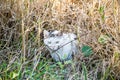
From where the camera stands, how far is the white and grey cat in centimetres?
183

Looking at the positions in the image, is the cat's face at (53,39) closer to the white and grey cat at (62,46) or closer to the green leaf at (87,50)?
the white and grey cat at (62,46)

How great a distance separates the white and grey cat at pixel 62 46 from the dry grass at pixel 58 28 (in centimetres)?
4

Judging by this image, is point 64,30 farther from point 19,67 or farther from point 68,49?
point 19,67

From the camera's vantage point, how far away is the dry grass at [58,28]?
1718mm

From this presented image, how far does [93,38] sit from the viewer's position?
181 centimetres

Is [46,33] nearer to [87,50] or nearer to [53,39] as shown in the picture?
A: [53,39]

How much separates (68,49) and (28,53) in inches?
9.3

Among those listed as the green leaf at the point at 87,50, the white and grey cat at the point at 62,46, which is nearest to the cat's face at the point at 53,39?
the white and grey cat at the point at 62,46

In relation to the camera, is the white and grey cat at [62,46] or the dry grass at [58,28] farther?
the white and grey cat at [62,46]

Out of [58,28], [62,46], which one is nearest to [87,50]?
[62,46]

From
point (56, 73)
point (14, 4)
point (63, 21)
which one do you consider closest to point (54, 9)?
point (63, 21)

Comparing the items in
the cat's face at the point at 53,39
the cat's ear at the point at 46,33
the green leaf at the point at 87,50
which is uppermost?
the cat's ear at the point at 46,33

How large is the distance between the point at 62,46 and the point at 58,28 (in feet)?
0.62

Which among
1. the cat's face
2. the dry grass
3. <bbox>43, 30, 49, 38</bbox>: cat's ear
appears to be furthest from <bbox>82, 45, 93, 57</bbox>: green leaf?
<bbox>43, 30, 49, 38</bbox>: cat's ear
